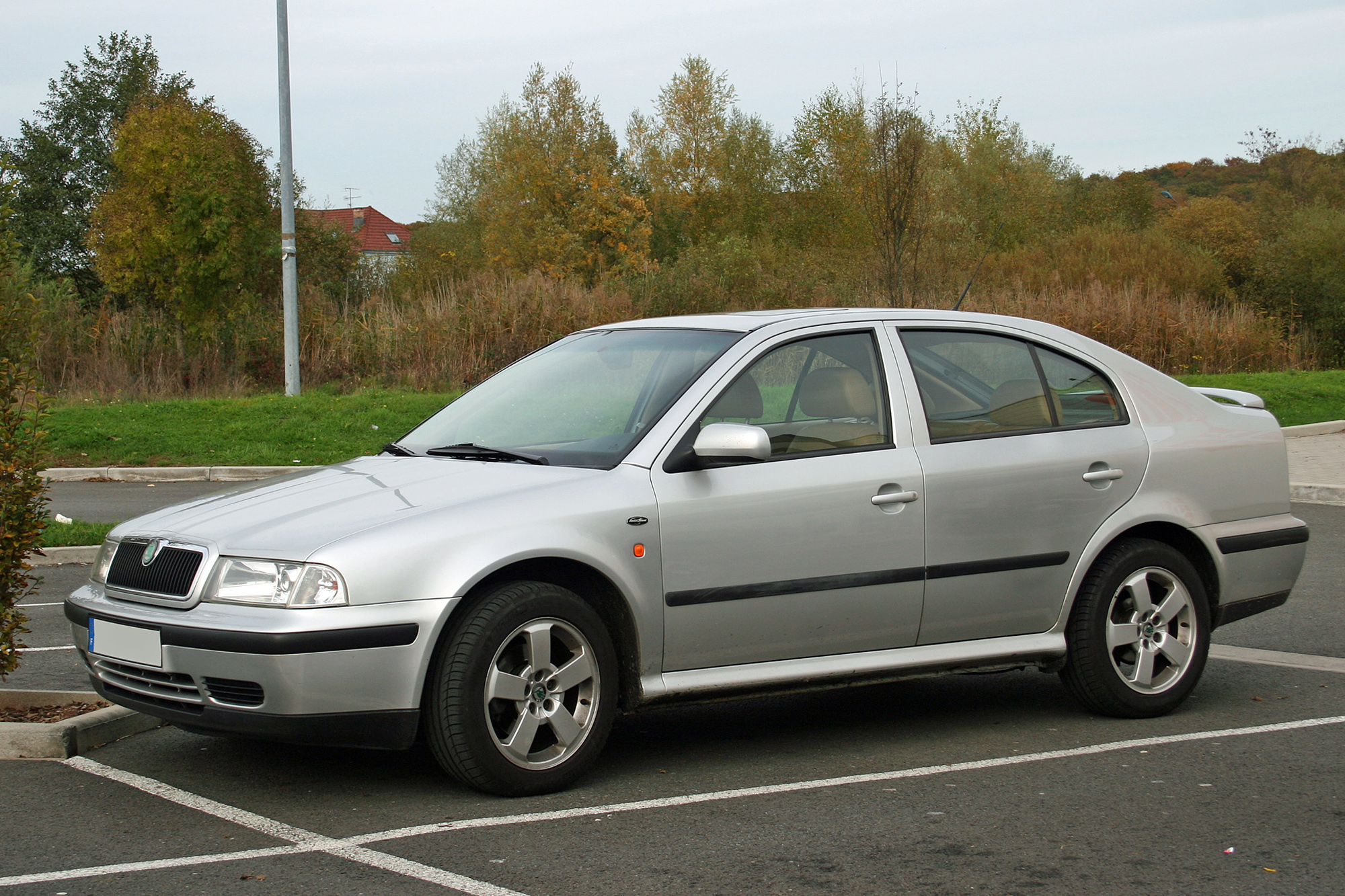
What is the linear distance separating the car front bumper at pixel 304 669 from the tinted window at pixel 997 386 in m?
2.28

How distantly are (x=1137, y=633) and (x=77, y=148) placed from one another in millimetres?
63742

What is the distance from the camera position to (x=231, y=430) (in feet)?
59.7

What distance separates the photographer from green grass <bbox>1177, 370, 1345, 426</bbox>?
20.8 meters

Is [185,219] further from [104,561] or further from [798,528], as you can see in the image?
[798,528]

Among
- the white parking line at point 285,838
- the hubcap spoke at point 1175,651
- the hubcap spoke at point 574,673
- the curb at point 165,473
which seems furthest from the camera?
the curb at point 165,473

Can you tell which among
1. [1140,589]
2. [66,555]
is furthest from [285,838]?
[66,555]

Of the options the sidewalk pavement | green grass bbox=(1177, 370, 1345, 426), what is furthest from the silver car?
green grass bbox=(1177, 370, 1345, 426)

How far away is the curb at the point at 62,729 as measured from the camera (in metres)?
4.97

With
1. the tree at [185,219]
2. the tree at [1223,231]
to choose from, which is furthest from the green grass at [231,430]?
the tree at [1223,231]

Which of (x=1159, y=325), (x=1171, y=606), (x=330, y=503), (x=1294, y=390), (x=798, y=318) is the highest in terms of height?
(x=1159, y=325)

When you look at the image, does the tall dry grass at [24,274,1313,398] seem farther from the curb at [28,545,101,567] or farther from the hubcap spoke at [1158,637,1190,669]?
the hubcap spoke at [1158,637,1190,669]

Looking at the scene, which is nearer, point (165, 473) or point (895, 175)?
point (165, 473)

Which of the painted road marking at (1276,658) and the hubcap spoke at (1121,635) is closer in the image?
the hubcap spoke at (1121,635)

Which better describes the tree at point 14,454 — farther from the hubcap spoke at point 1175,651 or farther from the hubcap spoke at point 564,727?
the hubcap spoke at point 1175,651
